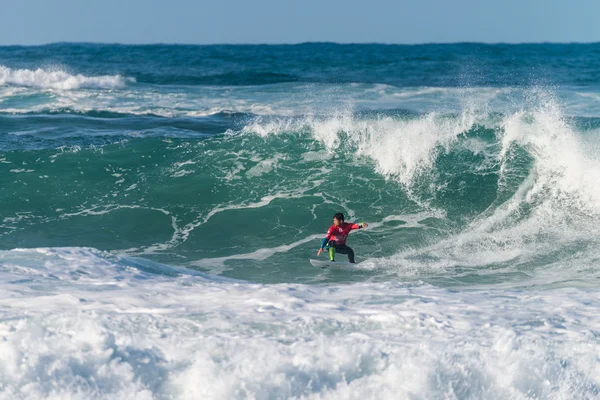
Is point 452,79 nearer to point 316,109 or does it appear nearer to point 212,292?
point 316,109

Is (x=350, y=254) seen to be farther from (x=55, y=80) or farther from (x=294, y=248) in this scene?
(x=55, y=80)

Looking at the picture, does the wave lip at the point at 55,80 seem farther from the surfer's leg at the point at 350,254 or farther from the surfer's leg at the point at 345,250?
the surfer's leg at the point at 350,254

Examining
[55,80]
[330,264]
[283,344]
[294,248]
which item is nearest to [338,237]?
[330,264]

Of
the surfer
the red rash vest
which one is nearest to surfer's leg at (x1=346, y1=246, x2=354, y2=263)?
the surfer

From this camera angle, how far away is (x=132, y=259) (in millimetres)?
9219

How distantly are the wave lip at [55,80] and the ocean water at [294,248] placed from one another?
4103 mm

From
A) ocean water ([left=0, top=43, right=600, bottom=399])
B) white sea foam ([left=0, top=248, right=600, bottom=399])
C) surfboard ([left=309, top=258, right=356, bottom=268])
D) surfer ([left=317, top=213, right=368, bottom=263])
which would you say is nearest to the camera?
white sea foam ([left=0, top=248, right=600, bottom=399])

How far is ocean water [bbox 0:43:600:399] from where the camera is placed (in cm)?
526

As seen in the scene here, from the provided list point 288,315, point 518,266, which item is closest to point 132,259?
point 288,315

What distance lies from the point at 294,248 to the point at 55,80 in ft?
90.4

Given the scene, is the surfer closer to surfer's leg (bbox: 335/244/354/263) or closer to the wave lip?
surfer's leg (bbox: 335/244/354/263)

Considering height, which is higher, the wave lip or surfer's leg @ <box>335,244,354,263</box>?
the wave lip

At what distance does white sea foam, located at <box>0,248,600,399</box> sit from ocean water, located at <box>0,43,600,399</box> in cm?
2

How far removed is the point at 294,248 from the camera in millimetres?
12305
